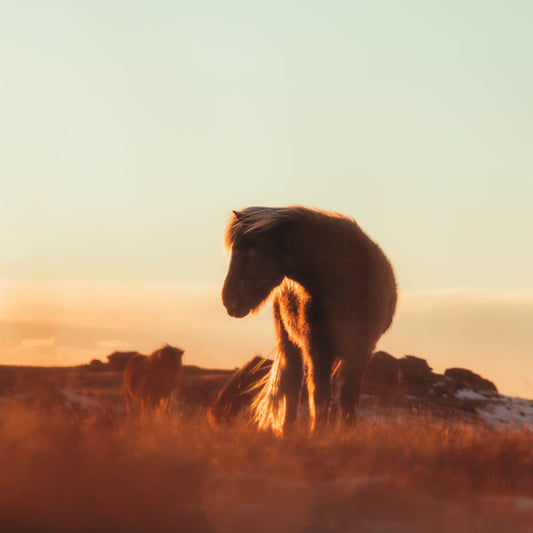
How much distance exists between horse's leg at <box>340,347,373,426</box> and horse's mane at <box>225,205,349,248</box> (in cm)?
151

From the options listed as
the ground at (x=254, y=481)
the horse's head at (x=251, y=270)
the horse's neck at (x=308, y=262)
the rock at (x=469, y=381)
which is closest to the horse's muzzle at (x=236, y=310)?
the horse's head at (x=251, y=270)

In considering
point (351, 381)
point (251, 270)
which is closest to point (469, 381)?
point (351, 381)

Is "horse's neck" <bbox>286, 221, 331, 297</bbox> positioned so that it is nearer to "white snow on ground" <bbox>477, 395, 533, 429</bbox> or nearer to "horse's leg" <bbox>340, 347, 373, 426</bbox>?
"horse's leg" <bbox>340, 347, 373, 426</bbox>

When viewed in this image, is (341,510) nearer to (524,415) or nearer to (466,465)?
(466,465)

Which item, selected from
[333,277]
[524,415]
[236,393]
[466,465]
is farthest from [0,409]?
[524,415]

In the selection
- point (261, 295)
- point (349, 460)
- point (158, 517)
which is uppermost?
point (261, 295)

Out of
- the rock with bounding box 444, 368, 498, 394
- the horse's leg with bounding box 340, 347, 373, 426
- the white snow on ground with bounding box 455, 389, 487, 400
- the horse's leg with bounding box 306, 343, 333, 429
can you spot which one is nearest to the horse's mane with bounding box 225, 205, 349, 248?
the horse's leg with bounding box 306, 343, 333, 429

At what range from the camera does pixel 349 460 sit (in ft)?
20.1

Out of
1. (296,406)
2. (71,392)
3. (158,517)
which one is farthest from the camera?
(71,392)

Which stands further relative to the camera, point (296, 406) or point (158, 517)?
point (296, 406)

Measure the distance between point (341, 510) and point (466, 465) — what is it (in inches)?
60.2

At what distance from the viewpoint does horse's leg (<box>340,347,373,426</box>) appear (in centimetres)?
807

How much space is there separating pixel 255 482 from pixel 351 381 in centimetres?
268

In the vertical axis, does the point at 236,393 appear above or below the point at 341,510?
above
